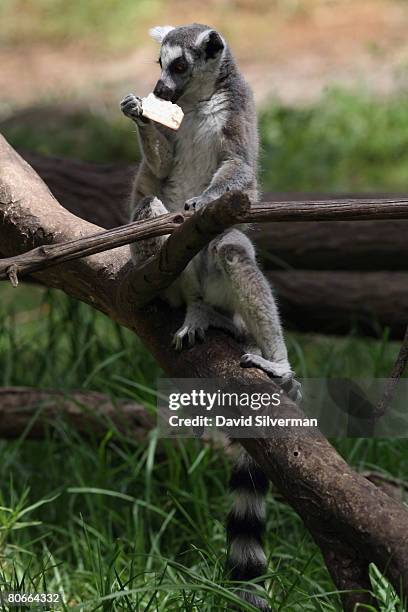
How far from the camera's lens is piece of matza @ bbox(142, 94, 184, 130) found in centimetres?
339

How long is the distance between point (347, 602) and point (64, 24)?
34.9ft

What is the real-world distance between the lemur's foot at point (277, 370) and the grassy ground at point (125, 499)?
592 mm

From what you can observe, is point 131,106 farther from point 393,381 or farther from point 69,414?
point 69,414

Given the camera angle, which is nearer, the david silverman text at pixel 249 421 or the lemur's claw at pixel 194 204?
the david silverman text at pixel 249 421

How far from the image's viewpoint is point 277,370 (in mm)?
3242

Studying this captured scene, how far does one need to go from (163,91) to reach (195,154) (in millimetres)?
286

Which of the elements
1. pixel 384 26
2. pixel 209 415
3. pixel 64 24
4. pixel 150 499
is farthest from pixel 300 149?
pixel 209 415

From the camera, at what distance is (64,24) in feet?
40.2

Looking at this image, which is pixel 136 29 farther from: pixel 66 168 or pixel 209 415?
pixel 209 415

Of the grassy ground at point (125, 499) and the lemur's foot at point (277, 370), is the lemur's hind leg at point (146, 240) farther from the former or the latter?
the grassy ground at point (125, 499)

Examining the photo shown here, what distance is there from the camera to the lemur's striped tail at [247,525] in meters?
3.18

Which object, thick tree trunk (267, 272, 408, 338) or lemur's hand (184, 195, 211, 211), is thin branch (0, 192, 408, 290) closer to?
lemur's hand (184, 195, 211, 211)

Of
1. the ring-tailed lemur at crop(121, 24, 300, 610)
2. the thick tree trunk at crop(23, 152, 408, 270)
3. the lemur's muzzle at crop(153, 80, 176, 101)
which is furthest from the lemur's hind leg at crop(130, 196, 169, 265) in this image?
the thick tree trunk at crop(23, 152, 408, 270)

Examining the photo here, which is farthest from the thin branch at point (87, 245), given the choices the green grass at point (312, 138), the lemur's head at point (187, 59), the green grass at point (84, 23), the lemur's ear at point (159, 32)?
the green grass at point (84, 23)
